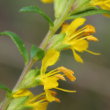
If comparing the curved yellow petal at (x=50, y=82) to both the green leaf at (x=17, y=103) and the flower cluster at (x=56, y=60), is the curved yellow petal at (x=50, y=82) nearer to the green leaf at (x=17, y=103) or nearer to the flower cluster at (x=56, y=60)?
the flower cluster at (x=56, y=60)

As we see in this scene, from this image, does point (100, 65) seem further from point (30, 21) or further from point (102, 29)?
point (30, 21)

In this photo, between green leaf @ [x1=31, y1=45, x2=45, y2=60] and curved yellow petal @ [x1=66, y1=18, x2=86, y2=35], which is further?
curved yellow petal @ [x1=66, y1=18, x2=86, y2=35]

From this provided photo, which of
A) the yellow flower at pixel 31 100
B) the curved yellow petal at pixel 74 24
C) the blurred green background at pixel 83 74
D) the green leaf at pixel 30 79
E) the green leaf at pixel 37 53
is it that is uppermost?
the green leaf at pixel 37 53

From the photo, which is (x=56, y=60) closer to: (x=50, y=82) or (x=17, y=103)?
(x=50, y=82)

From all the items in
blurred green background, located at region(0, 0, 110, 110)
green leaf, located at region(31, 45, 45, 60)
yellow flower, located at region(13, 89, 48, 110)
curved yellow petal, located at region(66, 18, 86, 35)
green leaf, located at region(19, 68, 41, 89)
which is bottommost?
blurred green background, located at region(0, 0, 110, 110)

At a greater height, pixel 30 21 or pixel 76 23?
pixel 76 23

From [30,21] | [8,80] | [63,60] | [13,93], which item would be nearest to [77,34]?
[13,93]

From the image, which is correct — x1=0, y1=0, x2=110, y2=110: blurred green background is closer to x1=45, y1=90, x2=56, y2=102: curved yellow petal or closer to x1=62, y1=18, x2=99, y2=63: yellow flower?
x1=62, y1=18, x2=99, y2=63: yellow flower

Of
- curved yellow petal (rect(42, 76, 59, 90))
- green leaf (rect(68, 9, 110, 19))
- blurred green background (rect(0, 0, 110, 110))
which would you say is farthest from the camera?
blurred green background (rect(0, 0, 110, 110))

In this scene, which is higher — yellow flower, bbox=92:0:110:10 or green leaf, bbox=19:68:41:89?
yellow flower, bbox=92:0:110:10

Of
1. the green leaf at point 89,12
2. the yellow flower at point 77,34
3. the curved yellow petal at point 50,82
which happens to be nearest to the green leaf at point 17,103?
the curved yellow petal at point 50,82

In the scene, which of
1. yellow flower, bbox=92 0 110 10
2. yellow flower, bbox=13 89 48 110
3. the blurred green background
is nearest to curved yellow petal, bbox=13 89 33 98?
yellow flower, bbox=13 89 48 110
